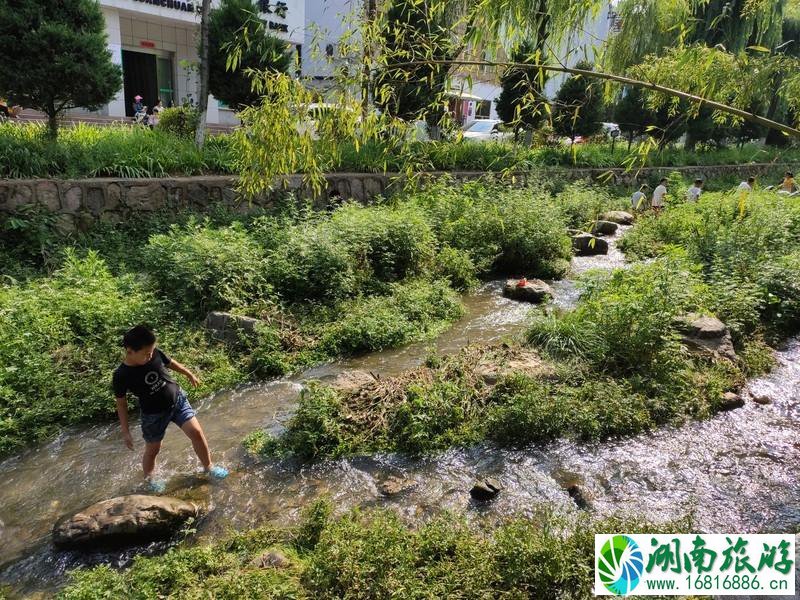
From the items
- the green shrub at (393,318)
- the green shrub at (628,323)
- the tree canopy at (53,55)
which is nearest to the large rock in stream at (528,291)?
the green shrub at (393,318)

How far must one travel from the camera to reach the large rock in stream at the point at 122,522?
168 inches

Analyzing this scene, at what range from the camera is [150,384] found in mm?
4762

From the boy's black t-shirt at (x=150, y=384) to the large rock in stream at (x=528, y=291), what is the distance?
673 cm

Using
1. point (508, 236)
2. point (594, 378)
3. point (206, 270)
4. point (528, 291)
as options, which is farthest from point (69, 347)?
point (508, 236)

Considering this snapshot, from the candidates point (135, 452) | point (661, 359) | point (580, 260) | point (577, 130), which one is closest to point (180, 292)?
point (135, 452)

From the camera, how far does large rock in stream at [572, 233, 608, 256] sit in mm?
13109

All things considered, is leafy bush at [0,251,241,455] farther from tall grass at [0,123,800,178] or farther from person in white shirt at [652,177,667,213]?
person in white shirt at [652,177,667,213]

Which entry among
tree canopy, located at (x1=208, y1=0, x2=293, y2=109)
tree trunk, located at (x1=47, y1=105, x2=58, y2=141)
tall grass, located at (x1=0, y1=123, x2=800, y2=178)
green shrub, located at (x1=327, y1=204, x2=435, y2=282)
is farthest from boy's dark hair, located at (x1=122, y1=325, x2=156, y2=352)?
tree canopy, located at (x1=208, y1=0, x2=293, y2=109)

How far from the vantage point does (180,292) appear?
7848mm

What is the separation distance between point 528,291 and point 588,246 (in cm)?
384

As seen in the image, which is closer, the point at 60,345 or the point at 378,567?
the point at 378,567

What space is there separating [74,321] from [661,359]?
23.7ft

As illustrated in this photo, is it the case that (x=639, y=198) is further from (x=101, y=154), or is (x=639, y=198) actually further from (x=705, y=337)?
(x=101, y=154)

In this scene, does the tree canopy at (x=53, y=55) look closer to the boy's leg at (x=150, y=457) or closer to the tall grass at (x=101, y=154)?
the tall grass at (x=101, y=154)
